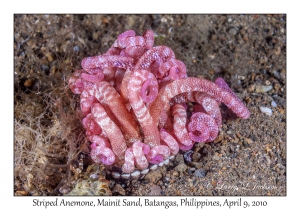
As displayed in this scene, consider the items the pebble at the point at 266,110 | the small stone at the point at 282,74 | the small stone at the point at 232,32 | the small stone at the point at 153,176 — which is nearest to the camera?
the small stone at the point at 153,176

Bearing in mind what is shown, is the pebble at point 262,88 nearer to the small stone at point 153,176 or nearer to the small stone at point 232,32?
the small stone at point 232,32

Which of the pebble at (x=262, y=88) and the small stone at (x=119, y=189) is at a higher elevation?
the pebble at (x=262, y=88)

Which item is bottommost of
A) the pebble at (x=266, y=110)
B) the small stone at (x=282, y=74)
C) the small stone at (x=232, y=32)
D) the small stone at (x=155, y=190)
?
the small stone at (x=155, y=190)

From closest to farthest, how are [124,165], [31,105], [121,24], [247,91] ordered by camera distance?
[124,165] < [31,105] < [247,91] < [121,24]

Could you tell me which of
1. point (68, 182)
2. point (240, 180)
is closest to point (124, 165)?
point (68, 182)

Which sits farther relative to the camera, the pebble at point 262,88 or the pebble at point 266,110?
the pebble at point 262,88

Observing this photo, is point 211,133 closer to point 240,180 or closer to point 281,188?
point 240,180

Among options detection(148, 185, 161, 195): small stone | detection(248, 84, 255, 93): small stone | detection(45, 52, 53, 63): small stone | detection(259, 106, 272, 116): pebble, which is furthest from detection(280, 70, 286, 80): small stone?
detection(45, 52, 53, 63): small stone

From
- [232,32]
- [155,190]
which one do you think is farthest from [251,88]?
[155,190]

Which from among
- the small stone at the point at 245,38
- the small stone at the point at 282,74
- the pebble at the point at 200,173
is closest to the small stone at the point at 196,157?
the pebble at the point at 200,173

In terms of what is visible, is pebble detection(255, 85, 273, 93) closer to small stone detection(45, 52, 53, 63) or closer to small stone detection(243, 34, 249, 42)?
small stone detection(243, 34, 249, 42)
